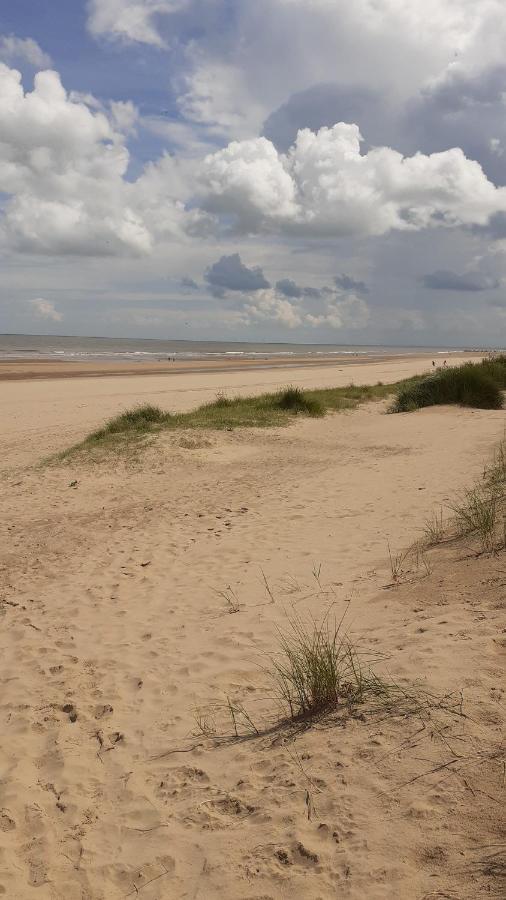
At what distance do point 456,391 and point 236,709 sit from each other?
1656cm

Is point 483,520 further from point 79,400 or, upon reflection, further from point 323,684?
point 79,400

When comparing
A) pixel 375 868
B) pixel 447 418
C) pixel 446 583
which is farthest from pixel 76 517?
pixel 447 418

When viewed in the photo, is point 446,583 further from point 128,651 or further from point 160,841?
point 160,841

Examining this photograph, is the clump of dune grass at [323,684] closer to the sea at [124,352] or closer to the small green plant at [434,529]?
the small green plant at [434,529]

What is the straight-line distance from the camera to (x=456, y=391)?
18797 millimetres

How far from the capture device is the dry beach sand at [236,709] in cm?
264

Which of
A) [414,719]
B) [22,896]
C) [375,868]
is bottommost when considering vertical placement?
[22,896]

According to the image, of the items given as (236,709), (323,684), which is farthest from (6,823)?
(323,684)

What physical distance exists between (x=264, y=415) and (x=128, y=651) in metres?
12.5

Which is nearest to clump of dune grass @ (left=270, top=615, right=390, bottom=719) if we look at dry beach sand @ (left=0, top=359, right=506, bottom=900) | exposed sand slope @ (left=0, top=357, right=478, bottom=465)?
dry beach sand @ (left=0, top=359, right=506, bottom=900)

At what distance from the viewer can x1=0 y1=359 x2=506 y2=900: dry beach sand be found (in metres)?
2.64

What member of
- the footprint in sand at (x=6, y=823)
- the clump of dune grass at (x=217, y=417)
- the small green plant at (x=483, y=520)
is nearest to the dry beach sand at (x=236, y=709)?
the footprint in sand at (x=6, y=823)

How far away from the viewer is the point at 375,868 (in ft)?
8.18

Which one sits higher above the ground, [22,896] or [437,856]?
[437,856]
